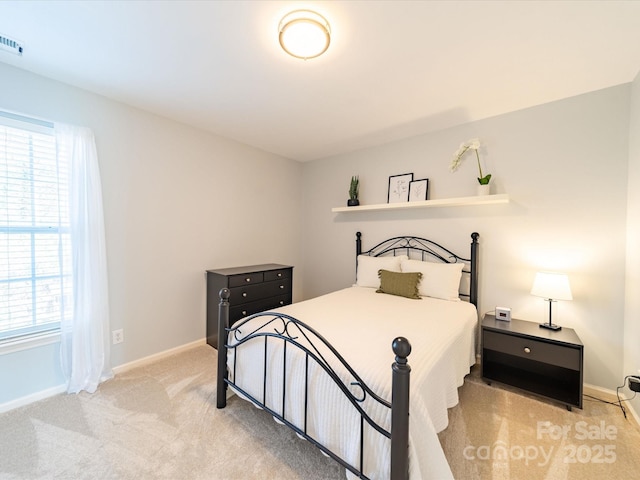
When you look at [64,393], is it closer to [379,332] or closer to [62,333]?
[62,333]

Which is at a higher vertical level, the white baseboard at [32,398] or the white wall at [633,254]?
the white wall at [633,254]

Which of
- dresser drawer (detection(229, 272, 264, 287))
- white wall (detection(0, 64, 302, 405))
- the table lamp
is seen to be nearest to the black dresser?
dresser drawer (detection(229, 272, 264, 287))

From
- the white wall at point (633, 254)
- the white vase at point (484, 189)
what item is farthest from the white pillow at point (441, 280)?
the white wall at point (633, 254)

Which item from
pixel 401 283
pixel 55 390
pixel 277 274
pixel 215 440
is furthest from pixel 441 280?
pixel 55 390

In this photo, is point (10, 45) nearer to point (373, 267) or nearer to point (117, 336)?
point (117, 336)

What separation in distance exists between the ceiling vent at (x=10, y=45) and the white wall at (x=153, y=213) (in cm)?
32

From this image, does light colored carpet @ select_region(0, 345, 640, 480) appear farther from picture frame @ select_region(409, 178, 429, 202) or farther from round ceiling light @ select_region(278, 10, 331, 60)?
round ceiling light @ select_region(278, 10, 331, 60)

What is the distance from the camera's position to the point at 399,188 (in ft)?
10.9

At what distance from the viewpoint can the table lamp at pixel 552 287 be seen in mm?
2109

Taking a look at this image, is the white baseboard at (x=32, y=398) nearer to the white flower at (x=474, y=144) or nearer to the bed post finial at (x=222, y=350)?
the bed post finial at (x=222, y=350)

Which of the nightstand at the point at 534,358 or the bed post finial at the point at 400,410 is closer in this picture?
the bed post finial at the point at 400,410

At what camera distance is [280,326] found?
6.15ft

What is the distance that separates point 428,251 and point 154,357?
3.17 metres

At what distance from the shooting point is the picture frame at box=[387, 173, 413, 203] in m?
3.27
